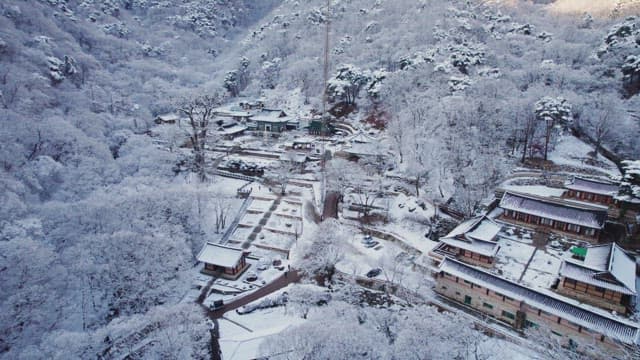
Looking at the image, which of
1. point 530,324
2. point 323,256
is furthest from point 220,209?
point 530,324

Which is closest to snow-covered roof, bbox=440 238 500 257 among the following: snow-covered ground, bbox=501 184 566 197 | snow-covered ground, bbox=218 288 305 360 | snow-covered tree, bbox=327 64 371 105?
snow-covered ground, bbox=501 184 566 197

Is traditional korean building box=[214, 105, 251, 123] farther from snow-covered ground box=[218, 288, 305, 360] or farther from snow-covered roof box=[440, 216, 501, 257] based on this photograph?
snow-covered roof box=[440, 216, 501, 257]

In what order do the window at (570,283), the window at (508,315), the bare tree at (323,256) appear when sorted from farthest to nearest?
the bare tree at (323,256)
the window at (570,283)
the window at (508,315)

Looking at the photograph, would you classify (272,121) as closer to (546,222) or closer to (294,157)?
(294,157)

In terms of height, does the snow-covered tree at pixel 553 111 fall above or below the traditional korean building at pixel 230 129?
above

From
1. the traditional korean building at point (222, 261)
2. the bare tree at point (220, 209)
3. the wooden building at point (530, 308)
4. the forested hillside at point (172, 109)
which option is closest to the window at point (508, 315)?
the wooden building at point (530, 308)

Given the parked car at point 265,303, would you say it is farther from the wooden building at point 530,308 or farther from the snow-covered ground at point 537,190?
the snow-covered ground at point 537,190

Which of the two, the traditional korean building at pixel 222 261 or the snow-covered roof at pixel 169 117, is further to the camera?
the snow-covered roof at pixel 169 117
